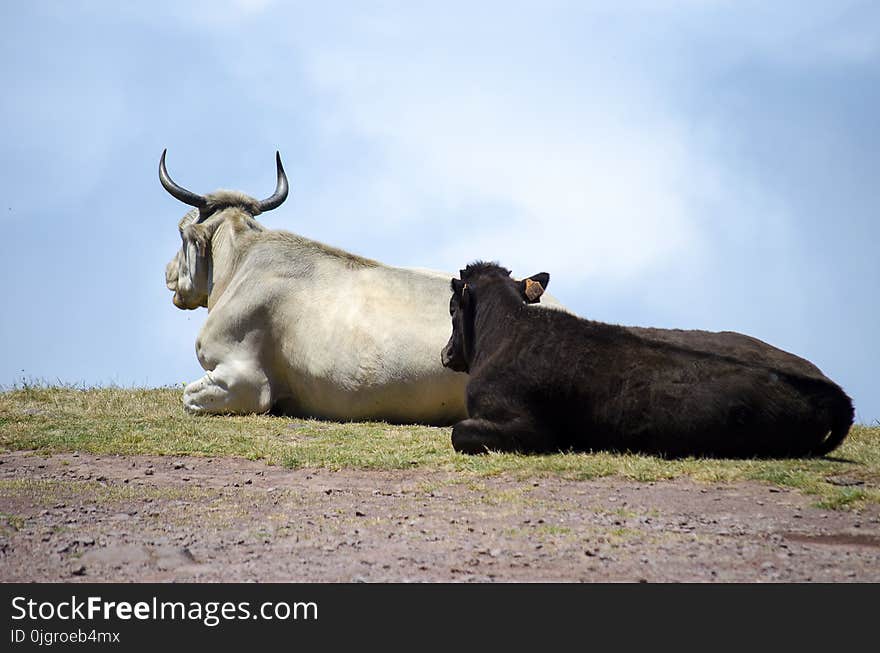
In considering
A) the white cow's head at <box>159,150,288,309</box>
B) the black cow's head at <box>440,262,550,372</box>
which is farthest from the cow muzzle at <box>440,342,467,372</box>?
the white cow's head at <box>159,150,288,309</box>

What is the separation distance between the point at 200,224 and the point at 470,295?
5.87 meters

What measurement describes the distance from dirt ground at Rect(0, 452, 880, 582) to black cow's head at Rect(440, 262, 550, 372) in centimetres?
212

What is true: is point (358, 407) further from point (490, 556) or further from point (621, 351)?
point (490, 556)

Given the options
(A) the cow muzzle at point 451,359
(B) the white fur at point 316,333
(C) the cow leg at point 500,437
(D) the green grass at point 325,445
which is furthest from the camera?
(B) the white fur at point 316,333

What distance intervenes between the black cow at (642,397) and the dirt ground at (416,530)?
37.3 inches

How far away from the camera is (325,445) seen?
32.5 feet

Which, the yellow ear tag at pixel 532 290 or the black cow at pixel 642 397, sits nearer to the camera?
the black cow at pixel 642 397

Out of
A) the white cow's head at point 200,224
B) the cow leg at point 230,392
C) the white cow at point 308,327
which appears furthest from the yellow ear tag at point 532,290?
the white cow's head at point 200,224

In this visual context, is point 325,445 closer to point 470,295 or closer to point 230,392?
point 470,295

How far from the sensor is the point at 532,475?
7680 mm

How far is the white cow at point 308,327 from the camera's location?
460 inches

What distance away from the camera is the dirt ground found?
489 cm

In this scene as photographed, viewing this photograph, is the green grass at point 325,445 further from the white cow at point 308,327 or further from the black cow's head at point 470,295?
the black cow's head at point 470,295

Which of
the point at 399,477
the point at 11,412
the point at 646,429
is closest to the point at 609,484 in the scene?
the point at 646,429
